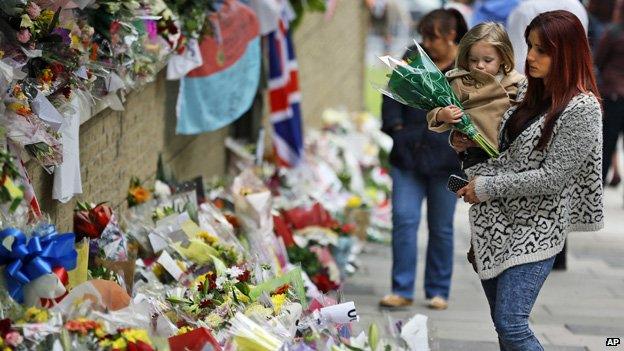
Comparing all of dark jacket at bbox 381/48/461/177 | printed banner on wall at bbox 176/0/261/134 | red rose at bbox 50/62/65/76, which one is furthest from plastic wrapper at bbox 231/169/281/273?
red rose at bbox 50/62/65/76

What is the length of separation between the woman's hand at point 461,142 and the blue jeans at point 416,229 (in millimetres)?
1836

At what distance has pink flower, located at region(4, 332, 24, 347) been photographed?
3740mm

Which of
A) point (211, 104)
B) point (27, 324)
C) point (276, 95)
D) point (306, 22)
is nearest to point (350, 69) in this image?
point (306, 22)

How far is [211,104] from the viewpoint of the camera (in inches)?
310

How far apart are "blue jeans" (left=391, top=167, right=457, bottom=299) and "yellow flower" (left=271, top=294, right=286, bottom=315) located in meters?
2.10

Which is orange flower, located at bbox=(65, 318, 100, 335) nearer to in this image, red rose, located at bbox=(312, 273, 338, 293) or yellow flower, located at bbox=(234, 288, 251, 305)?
yellow flower, located at bbox=(234, 288, 251, 305)

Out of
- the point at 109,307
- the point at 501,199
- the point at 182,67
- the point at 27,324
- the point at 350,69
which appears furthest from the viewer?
the point at 350,69

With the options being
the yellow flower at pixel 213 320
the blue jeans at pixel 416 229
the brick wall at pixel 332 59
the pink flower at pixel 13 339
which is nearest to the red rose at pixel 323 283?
the blue jeans at pixel 416 229

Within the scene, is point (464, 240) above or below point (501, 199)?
below

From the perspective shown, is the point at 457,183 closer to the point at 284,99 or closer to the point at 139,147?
the point at 139,147

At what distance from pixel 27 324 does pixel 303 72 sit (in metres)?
8.87

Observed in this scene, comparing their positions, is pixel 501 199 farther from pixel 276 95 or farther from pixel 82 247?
pixel 276 95

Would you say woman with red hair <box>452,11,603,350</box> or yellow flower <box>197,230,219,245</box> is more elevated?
woman with red hair <box>452,11,603,350</box>

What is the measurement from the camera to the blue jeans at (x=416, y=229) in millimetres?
6746
